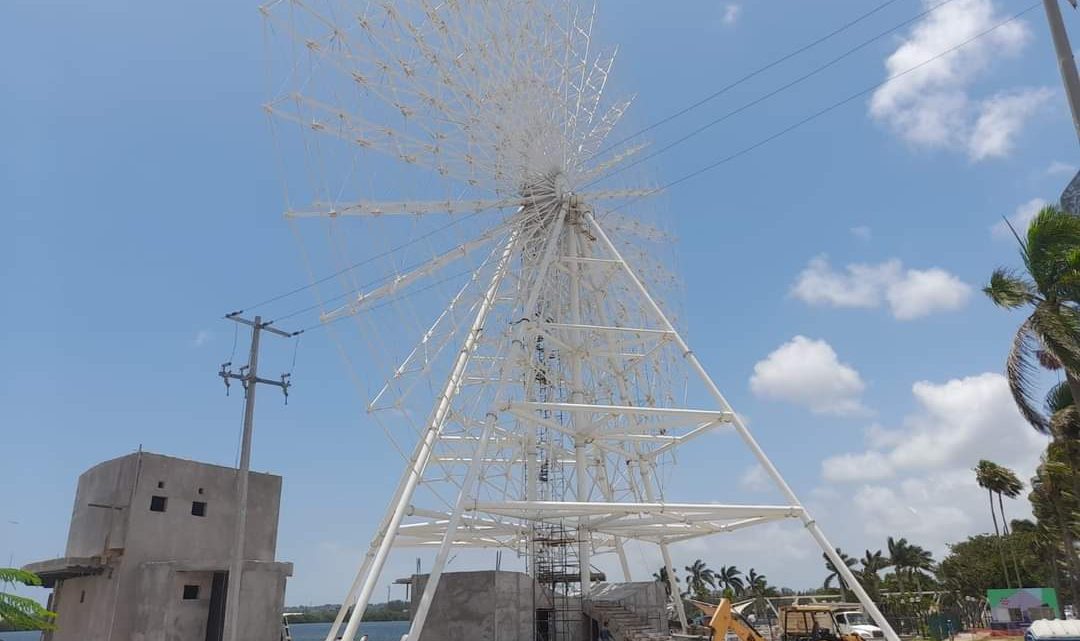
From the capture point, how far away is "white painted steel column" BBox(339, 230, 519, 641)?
62.2ft

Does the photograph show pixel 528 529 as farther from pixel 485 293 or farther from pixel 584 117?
pixel 584 117

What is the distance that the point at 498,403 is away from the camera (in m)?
22.1

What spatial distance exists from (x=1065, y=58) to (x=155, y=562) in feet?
89.7

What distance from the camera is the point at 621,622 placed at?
2484 centimetres

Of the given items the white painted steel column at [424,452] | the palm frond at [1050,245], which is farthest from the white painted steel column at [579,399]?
the palm frond at [1050,245]

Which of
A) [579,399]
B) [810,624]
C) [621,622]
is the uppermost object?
[579,399]

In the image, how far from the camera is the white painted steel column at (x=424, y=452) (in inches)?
746

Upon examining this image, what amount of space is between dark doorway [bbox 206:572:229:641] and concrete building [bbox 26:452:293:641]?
3cm

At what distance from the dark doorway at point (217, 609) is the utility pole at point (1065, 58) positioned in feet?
84.8

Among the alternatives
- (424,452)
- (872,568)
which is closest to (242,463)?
(424,452)

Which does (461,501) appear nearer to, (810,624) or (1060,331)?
(810,624)

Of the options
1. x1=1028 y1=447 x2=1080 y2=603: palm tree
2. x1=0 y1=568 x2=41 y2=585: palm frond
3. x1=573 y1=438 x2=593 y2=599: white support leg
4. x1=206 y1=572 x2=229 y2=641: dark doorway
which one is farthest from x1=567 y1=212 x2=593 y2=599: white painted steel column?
x1=1028 y1=447 x2=1080 y2=603: palm tree

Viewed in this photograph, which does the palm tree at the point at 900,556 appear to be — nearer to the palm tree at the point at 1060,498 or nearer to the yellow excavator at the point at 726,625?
the palm tree at the point at 1060,498

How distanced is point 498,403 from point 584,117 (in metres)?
13.0
